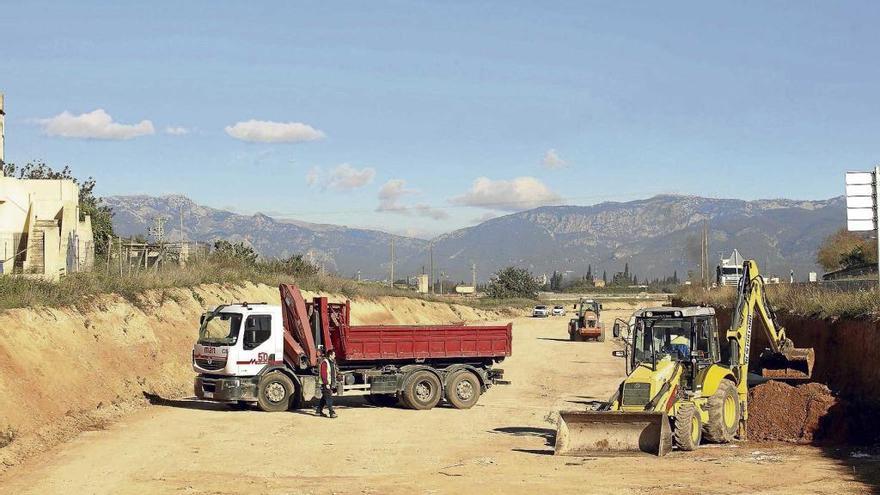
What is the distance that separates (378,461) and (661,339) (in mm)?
6540

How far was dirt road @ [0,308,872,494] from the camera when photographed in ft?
58.7

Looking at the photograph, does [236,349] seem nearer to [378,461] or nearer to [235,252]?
[378,461]

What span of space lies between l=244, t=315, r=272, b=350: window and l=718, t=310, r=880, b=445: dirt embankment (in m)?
12.8

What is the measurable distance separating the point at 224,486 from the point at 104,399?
12126 millimetres

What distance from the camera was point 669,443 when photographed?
→ 2020cm

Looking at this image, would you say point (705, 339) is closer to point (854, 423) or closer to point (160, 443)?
point (854, 423)

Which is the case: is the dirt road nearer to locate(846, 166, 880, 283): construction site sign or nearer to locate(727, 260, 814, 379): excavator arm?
locate(727, 260, 814, 379): excavator arm

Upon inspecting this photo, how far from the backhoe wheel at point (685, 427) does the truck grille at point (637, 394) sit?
813 mm

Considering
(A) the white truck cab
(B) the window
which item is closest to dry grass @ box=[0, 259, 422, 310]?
(A) the white truck cab

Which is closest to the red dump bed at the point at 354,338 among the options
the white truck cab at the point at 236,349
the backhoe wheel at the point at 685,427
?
the white truck cab at the point at 236,349

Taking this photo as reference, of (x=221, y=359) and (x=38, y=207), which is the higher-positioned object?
(x=38, y=207)

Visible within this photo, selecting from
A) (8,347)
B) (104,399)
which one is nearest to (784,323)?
(104,399)

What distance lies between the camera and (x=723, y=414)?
21.8 meters

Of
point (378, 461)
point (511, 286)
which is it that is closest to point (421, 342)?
point (378, 461)
